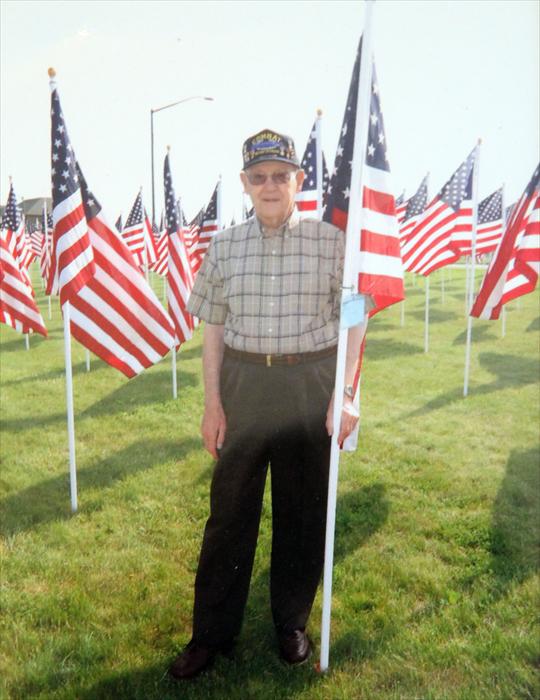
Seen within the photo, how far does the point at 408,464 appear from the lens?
6523mm

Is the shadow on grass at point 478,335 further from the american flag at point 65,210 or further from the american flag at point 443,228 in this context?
the american flag at point 65,210

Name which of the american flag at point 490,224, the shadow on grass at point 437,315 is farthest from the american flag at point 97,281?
the shadow on grass at point 437,315

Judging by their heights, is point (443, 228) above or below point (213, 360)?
above

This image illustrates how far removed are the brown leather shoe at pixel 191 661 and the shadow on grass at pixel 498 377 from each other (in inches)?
229

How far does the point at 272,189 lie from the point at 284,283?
47 cm

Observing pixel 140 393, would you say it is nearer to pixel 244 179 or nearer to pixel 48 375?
pixel 48 375

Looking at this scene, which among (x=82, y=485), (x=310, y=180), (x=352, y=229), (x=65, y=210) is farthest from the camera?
(x=310, y=180)

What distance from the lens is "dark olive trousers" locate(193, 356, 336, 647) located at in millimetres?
3039

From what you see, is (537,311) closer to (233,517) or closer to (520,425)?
(520,425)

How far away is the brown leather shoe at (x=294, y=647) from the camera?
325 centimetres

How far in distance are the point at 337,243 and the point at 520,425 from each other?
5998 mm

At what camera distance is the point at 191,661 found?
10.4 feet

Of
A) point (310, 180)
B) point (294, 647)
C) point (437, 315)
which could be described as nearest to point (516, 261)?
point (310, 180)

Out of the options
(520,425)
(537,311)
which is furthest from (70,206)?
(537,311)
